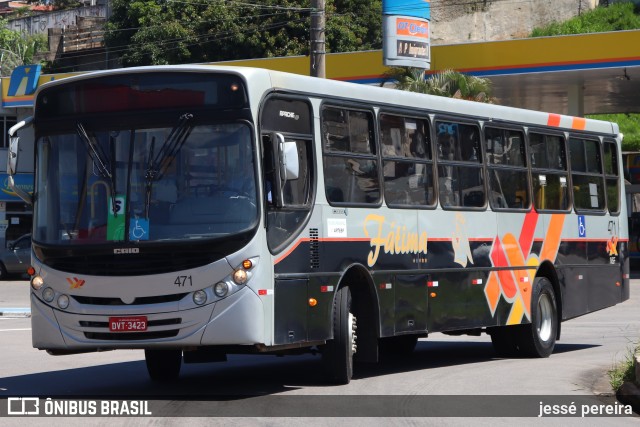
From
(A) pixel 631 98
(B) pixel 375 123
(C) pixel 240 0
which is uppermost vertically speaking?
(C) pixel 240 0

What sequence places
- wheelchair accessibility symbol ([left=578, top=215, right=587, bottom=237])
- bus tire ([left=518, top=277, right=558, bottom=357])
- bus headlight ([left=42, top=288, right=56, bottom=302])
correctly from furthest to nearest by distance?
wheelchair accessibility symbol ([left=578, top=215, right=587, bottom=237]) → bus tire ([left=518, top=277, right=558, bottom=357]) → bus headlight ([left=42, top=288, right=56, bottom=302])

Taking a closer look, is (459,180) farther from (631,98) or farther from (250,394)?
(631,98)

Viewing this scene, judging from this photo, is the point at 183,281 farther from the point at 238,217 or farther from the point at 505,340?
the point at 505,340

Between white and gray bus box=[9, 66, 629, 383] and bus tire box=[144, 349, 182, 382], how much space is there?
2 centimetres

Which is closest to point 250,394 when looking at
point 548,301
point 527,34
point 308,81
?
point 308,81

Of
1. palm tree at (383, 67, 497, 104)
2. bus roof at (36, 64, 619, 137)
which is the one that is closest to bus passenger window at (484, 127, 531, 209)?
bus roof at (36, 64, 619, 137)

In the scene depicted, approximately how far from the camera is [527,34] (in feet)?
245

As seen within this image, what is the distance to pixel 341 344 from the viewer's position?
12.0 metres

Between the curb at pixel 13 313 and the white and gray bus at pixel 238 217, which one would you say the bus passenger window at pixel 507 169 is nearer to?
the white and gray bus at pixel 238 217

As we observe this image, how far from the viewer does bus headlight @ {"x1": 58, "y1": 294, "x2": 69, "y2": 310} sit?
1114 cm

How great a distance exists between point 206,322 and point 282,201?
53.2 inches

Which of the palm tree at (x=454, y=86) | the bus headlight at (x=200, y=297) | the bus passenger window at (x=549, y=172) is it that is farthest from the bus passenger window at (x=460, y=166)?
the palm tree at (x=454, y=86)

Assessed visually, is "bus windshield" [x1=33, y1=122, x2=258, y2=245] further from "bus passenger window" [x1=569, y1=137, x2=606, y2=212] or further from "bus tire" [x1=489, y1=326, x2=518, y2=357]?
"bus passenger window" [x1=569, y1=137, x2=606, y2=212]

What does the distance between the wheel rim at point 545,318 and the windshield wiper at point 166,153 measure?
22.5ft
